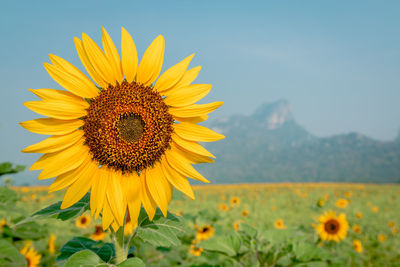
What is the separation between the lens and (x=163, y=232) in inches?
62.7

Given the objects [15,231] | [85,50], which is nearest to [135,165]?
[85,50]

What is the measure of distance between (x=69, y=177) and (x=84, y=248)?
529mm

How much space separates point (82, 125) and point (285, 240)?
81.6 inches

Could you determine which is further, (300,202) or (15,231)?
(300,202)

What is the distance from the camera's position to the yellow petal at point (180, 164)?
1668mm

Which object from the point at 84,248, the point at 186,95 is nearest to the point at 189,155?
the point at 186,95

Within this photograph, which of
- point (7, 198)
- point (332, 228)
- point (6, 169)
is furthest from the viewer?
point (332, 228)

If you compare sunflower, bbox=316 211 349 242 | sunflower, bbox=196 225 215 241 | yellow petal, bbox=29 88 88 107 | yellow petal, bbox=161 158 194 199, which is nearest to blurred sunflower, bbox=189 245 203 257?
sunflower, bbox=196 225 215 241

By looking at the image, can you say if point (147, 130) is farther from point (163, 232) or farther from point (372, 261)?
point (372, 261)

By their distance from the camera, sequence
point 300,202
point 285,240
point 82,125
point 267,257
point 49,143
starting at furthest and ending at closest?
point 300,202
point 285,240
point 267,257
point 82,125
point 49,143

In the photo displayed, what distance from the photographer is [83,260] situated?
55.8 inches

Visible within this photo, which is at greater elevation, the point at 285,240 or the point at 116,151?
the point at 116,151

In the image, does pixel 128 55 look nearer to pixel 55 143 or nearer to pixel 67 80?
pixel 67 80

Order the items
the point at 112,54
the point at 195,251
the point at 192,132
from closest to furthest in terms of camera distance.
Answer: the point at 112,54 < the point at 192,132 < the point at 195,251
